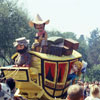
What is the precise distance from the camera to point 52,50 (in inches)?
422

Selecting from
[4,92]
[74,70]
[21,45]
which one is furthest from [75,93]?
[74,70]

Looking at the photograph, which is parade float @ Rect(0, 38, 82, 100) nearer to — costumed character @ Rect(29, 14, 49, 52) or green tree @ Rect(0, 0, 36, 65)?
costumed character @ Rect(29, 14, 49, 52)

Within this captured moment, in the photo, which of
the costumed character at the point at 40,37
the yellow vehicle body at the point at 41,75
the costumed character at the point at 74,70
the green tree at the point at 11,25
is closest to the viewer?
the yellow vehicle body at the point at 41,75

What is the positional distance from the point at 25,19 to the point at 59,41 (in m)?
16.5

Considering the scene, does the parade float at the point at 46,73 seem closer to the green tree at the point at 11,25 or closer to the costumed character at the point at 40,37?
the costumed character at the point at 40,37

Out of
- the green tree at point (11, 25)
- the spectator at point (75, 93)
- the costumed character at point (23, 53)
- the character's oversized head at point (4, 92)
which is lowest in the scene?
the green tree at point (11, 25)

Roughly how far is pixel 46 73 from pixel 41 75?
223 millimetres

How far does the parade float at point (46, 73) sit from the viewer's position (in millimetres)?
9883

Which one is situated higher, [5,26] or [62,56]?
[62,56]

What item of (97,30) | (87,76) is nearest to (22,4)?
(87,76)

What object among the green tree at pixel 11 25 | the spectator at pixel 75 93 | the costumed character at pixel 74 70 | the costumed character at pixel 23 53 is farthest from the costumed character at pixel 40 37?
the green tree at pixel 11 25

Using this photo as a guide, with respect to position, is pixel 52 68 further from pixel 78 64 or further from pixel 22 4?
pixel 22 4

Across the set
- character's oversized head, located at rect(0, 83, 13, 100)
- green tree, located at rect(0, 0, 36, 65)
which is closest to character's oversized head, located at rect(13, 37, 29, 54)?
character's oversized head, located at rect(0, 83, 13, 100)

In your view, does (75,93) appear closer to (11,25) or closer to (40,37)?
(40,37)
